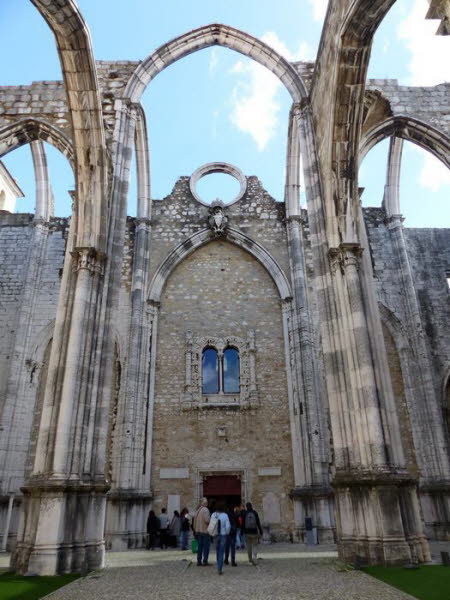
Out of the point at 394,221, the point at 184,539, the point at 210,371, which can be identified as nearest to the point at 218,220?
the point at 210,371

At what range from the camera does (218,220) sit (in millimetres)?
13820

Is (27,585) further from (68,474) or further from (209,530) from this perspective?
(209,530)

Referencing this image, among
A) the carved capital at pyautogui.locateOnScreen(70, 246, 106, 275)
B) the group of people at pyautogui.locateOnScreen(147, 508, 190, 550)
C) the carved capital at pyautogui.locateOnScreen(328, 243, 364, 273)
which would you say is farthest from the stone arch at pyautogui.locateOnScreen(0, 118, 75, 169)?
the group of people at pyautogui.locateOnScreen(147, 508, 190, 550)

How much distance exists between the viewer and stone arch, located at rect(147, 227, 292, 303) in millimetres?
13180

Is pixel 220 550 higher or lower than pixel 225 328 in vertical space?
lower

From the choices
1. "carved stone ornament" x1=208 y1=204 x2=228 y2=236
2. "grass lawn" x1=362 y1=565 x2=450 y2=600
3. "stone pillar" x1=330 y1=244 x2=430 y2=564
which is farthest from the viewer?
"carved stone ornament" x1=208 y1=204 x2=228 y2=236

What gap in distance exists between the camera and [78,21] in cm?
759

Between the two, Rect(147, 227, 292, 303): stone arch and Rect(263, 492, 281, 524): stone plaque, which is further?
Rect(147, 227, 292, 303): stone arch

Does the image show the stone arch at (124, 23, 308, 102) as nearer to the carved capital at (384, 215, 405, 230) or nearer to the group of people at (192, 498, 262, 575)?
the carved capital at (384, 215, 405, 230)

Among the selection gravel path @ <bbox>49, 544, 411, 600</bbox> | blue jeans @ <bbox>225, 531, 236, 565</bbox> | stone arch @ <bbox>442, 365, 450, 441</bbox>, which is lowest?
gravel path @ <bbox>49, 544, 411, 600</bbox>

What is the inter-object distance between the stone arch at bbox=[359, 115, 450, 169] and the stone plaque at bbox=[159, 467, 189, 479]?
8.82 m

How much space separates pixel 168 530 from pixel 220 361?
445 centimetres

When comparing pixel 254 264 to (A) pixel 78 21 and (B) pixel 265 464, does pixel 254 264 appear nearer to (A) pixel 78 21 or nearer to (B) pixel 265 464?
(B) pixel 265 464

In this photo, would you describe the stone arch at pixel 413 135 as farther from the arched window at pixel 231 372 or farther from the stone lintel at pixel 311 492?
the stone lintel at pixel 311 492
